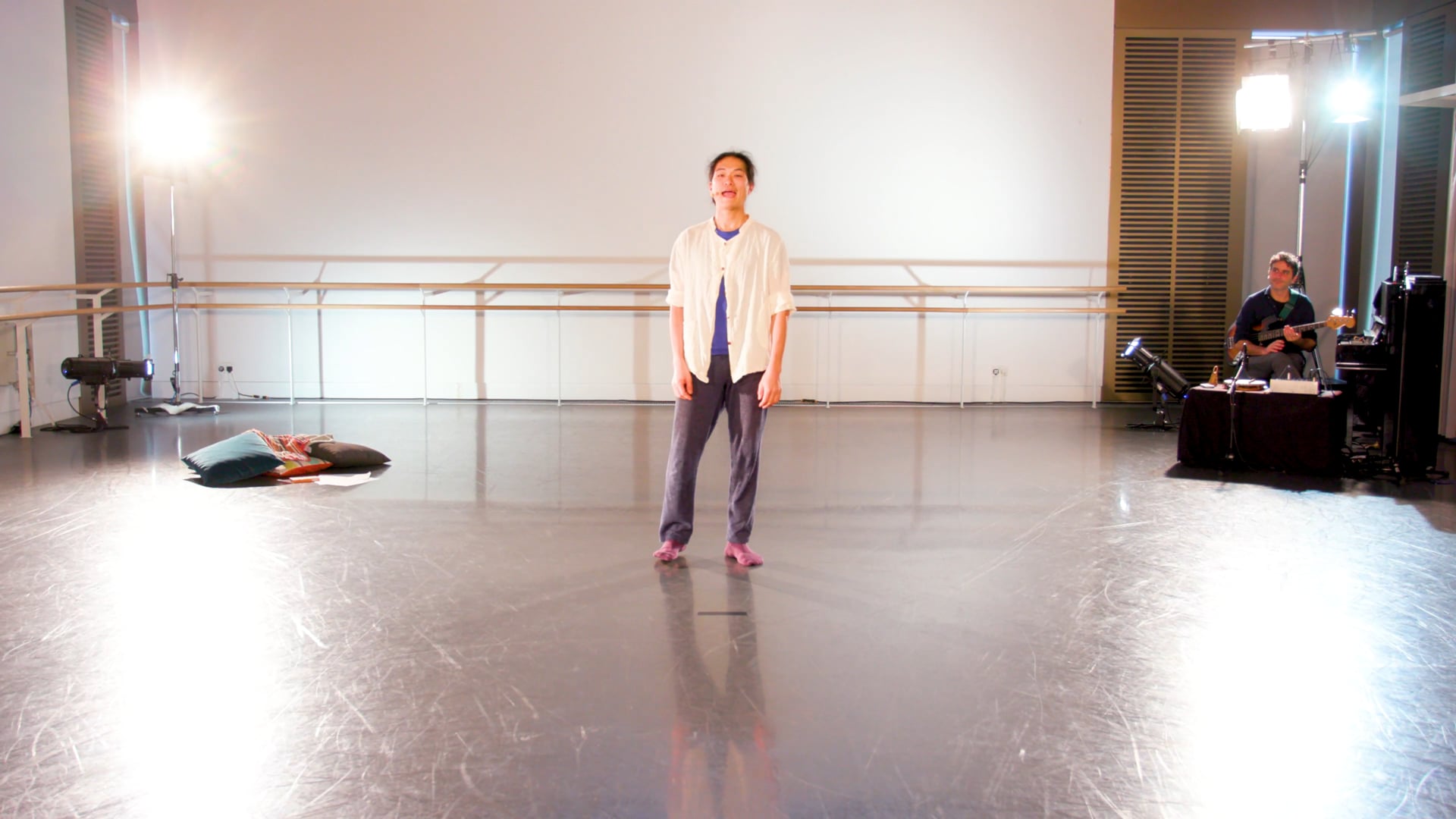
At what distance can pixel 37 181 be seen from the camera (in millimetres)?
7344

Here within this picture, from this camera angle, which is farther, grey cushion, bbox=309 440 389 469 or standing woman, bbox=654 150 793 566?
grey cushion, bbox=309 440 389 469

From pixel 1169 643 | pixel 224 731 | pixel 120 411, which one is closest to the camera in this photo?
pixel 224 731

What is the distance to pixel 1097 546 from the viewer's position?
4125 mm

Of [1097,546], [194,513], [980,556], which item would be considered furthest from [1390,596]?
[194,513]

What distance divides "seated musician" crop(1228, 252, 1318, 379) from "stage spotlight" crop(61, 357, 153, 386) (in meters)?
7.13

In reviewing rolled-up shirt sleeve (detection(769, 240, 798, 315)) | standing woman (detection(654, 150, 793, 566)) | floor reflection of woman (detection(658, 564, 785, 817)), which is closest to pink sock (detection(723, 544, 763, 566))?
standing woman (detection(654, 150, 793, 566))

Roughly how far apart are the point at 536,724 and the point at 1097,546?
8.23 ft

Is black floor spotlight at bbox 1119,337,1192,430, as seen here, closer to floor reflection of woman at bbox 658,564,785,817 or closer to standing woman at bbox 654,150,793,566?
standing woman at bbox 654,150,793,566

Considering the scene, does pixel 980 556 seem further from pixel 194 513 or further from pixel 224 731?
pixel 194 513

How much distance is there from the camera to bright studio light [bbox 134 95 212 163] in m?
8.46

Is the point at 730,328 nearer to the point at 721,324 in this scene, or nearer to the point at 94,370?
the point at 721,324

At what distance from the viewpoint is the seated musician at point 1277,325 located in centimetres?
657

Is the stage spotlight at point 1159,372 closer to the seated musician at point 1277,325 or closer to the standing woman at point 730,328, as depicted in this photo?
the seated musician at point 1277,325

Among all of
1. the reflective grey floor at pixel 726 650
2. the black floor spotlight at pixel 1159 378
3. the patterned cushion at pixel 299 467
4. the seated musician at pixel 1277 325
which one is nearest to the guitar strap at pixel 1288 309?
the seated musician at pixel 1277 325
